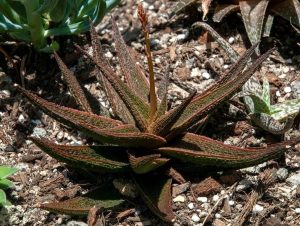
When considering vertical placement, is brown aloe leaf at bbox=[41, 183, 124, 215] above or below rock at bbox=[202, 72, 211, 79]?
below

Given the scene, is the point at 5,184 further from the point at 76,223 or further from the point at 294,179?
the point at 294,179

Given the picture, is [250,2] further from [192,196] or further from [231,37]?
[192,196]

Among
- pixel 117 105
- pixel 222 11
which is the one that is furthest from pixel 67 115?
pixel 222 11

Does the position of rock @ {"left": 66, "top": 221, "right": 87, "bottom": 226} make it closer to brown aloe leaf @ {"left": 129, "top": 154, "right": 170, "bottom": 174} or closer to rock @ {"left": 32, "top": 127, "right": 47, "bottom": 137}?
brown aloe leaf @ {"left": 129, "top": 154, "right": 170, "bottom": 174}

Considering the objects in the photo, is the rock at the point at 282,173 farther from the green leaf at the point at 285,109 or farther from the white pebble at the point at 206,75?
the white pebble at the point at 206,75

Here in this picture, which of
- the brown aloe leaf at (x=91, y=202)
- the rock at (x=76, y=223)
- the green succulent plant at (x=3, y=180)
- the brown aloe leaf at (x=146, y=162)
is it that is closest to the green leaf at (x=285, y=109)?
the brown aloe leaf at (x=146, y=162)

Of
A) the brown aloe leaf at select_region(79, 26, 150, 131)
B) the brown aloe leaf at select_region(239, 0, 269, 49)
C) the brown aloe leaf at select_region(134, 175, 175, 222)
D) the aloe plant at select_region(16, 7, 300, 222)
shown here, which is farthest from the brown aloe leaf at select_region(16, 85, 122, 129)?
the brown aloe leaf at select_region(239, 0, 269, 49)
